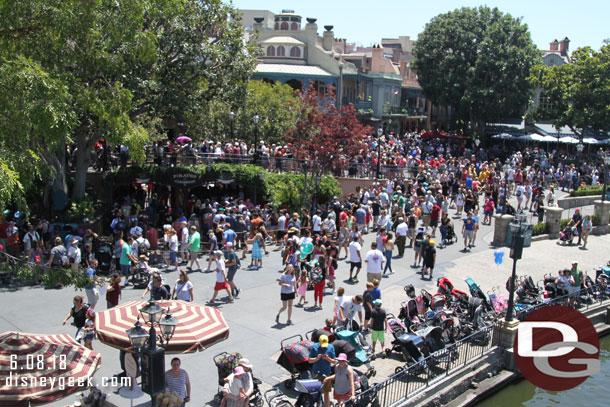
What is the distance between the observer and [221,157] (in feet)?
91.1

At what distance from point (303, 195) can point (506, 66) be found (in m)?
28.9

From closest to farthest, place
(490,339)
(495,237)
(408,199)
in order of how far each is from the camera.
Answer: (490,339) → (495,237) → (408,199)

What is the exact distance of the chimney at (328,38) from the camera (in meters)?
53.9

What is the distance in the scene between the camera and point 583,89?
44.1 meters

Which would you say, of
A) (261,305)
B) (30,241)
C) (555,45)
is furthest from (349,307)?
(555,45)

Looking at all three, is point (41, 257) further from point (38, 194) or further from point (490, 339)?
point (490, 339)

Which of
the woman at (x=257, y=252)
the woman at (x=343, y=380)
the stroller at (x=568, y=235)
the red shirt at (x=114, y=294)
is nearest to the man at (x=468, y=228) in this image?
the stroller at (x=568, y=235)

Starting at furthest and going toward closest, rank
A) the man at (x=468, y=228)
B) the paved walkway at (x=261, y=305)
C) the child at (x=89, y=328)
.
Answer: the man at (x=468, y=228) → the paved walkway at (x=261, y=305) → the child at (x=89, y=328)

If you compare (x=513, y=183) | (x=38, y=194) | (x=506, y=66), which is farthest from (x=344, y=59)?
(x=38, y=194)

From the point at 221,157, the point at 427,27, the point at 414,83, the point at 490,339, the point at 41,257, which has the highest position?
the point at 427,27

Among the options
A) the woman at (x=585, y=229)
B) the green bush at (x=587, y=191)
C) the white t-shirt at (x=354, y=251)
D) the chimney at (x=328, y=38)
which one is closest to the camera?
the white t-shirt at (x=354, y=251)

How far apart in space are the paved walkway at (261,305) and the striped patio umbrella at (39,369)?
173 cm

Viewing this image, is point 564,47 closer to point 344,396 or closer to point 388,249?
point 388,249

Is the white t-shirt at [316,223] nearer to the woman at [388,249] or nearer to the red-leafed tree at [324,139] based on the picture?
the woman at [388,249]
